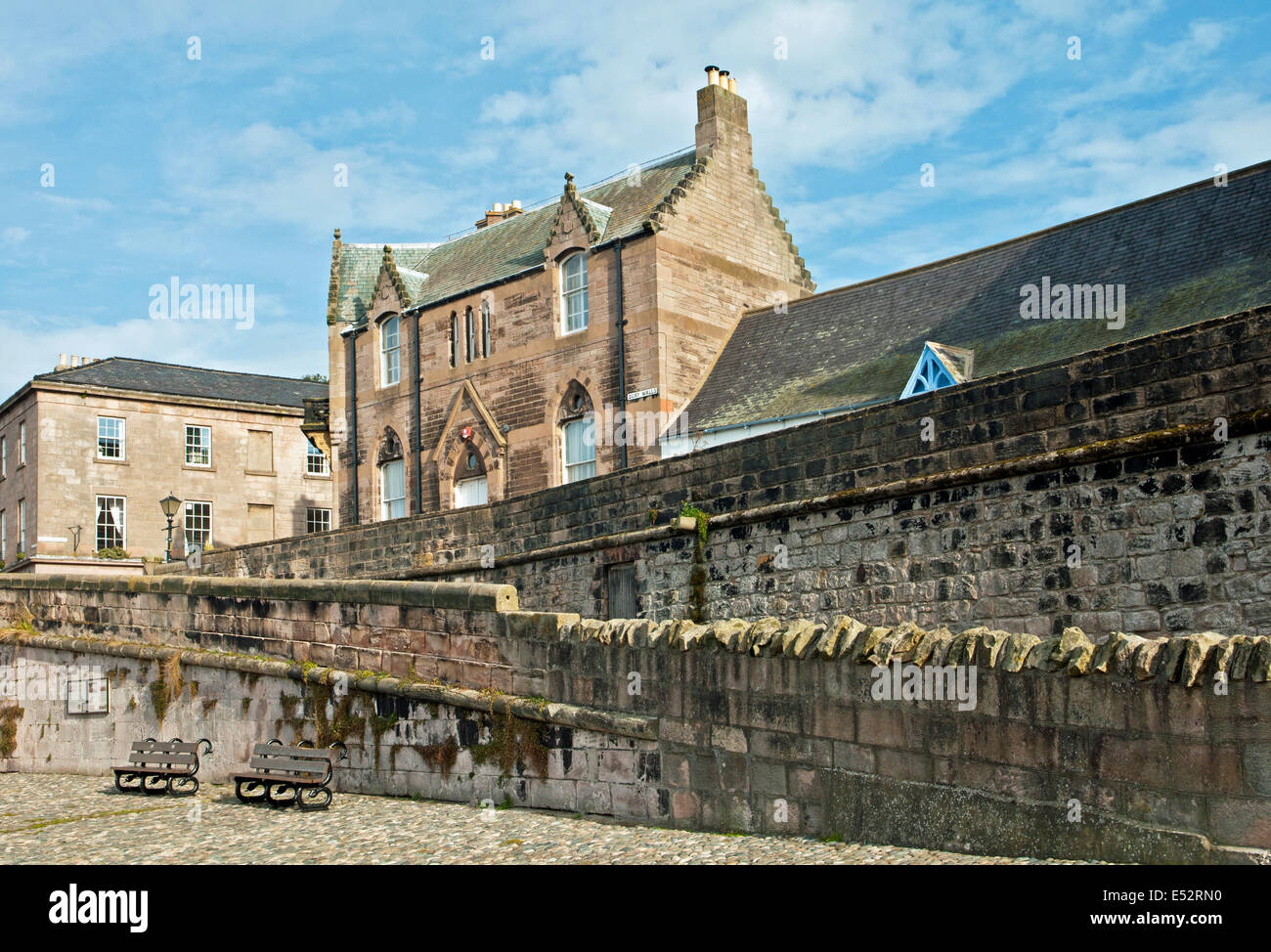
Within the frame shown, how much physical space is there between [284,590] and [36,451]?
29.1 meters

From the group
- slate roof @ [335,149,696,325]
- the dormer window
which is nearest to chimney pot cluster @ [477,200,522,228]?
slate roof @ [335,149,696,325]

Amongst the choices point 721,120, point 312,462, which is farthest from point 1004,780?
point 312,462

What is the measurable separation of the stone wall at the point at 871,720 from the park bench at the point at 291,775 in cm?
64

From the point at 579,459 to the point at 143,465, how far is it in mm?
21840

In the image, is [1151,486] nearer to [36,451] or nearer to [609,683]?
[609,683]

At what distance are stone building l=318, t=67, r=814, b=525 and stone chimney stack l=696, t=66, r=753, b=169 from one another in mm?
40

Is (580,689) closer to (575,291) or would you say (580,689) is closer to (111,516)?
(575,291)

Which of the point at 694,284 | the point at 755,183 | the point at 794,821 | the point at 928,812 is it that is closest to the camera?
the point at 928,812

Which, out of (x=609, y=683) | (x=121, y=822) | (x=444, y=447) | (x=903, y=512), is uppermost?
(x=444, y=447)

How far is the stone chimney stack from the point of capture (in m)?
27.3

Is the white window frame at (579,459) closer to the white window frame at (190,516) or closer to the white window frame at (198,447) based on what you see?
the white window frame at (190,516)

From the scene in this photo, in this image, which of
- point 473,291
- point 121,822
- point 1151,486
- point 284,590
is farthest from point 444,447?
point 1151,486

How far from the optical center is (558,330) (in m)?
27.1

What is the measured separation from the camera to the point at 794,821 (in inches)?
366
